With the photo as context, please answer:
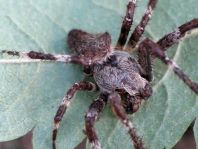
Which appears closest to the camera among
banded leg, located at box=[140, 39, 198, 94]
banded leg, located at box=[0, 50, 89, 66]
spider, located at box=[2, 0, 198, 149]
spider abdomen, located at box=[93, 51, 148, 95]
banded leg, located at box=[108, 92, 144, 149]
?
banded leg, located at box=[140, 39, 198, 94]

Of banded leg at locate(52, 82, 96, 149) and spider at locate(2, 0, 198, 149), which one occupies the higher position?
spider at locate(2, 0, 198, 149)

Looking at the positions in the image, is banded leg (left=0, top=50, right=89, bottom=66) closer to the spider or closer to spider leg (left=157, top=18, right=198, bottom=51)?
the spider

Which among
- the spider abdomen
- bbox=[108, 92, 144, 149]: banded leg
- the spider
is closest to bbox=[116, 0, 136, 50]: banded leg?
the spider

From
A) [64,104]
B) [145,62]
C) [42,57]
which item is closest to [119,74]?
[145,62]

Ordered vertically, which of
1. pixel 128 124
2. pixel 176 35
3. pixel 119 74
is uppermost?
pixel 176 35

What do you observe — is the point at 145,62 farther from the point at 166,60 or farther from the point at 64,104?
the point at 64,104

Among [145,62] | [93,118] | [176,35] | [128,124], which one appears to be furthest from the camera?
[145,62]
